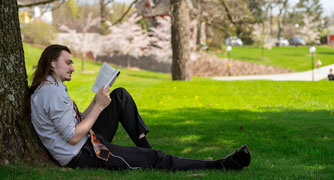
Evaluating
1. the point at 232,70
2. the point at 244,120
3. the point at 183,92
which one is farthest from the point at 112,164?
the point at 232,70

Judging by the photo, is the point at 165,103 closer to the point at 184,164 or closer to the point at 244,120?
the point at 244,120

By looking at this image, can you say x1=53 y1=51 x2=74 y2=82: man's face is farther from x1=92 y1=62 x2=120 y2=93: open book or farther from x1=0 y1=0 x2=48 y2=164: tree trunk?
x1=0 y1=0 x2=48 y2=164: tree trunk

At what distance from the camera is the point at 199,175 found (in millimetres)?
3326

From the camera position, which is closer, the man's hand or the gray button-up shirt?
the gray button-up shirt

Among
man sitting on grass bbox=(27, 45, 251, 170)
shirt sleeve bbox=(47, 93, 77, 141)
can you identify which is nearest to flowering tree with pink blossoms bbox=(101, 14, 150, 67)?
Result: man sitting on grass bbox=(27, 45, 251, 170)

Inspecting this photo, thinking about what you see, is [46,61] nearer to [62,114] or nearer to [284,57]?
[62,114]

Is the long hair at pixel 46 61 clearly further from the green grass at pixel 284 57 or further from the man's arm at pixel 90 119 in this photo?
the green grass at pixel 284 57

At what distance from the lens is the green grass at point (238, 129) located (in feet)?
11.3

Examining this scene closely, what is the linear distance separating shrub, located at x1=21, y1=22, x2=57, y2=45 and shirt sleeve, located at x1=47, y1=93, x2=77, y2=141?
38.1 metres

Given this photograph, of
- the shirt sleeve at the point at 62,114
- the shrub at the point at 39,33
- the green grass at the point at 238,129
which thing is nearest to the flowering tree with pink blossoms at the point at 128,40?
the shrub at the point at 39,33

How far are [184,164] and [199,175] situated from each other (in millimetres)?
258

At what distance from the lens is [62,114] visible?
10.5 ft

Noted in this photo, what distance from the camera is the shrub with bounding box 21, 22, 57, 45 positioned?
4019cm

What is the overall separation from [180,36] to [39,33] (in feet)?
92.6
